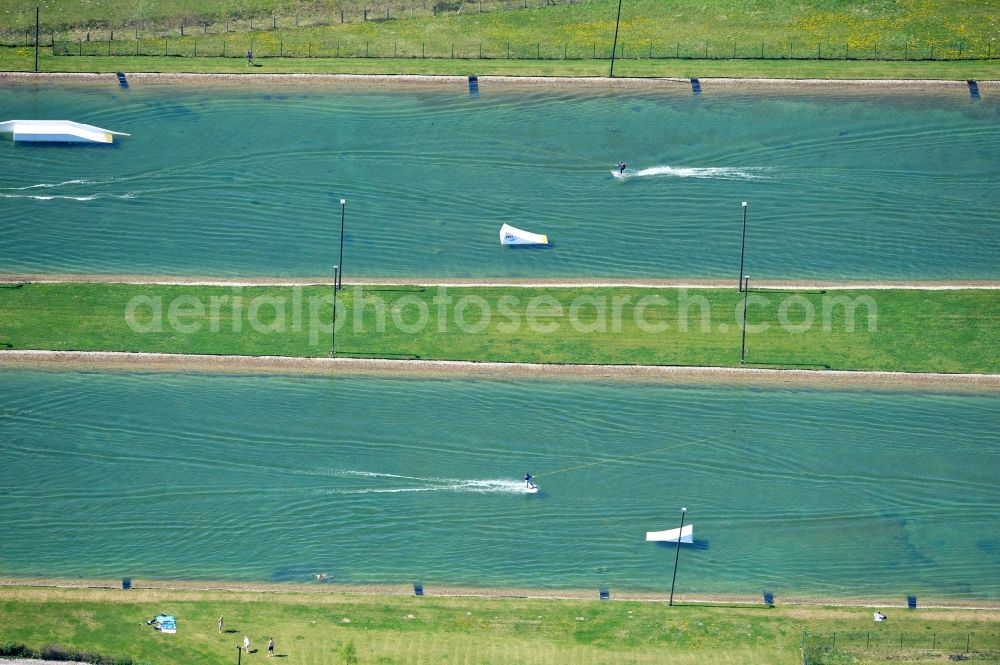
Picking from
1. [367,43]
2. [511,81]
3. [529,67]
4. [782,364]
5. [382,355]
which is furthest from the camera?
[367,43]

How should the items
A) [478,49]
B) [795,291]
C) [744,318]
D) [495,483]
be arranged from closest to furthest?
[495,483] < [744,318] < [795,291] < [478,49]

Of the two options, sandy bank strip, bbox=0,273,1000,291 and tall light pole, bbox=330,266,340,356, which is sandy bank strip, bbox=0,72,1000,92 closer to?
sandy bank strip, bbox=0,273,1000,291

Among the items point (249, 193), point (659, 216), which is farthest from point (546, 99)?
point (249, 193)

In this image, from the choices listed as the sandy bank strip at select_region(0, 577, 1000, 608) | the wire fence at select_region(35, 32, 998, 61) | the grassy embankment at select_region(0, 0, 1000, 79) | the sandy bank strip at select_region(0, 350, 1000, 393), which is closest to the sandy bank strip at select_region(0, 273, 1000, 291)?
the sandy bank strip at select_region(0, 350, 1000, 393)

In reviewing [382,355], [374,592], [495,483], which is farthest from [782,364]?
[374,592]

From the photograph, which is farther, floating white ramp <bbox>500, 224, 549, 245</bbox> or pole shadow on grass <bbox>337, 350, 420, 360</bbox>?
floating white ramp <bbox>500, 224, 549, 245</bbox>

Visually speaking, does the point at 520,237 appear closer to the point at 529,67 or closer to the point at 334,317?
the point at 334,317
